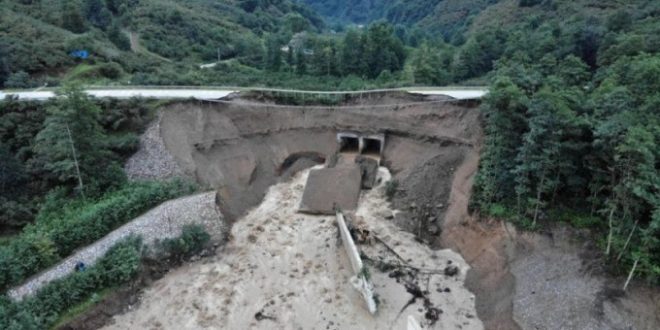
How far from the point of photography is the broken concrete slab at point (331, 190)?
29781 millimetres

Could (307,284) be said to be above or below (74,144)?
below

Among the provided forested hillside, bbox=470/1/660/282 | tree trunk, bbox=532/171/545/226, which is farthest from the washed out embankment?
tree trunk, bbox=532/171/545/226

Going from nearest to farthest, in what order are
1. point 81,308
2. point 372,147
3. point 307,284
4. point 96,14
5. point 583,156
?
point 81,308
point 583,156
point 307,284
point 372,147
point 96,14

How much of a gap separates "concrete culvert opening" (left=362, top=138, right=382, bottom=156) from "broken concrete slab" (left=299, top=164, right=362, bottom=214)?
14.6 ft

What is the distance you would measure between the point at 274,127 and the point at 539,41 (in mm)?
28826

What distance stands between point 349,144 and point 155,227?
62.8ft

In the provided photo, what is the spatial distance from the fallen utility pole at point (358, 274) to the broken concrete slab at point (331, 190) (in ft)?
13.7

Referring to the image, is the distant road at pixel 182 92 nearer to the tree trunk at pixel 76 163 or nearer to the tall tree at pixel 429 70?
the tall tree at pixel 429 70

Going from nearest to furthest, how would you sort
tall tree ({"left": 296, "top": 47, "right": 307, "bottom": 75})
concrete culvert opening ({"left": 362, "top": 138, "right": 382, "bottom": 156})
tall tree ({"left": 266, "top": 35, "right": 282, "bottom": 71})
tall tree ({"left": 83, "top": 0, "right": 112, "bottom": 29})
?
concrete culvert opening ({"left": 362, "top": 138, "right": 382, "bottom": 156}), tall tree ({"left": 296, "top": 47, "right": 307, "bottom": 75}), tall tree ({"left": 266, "top": 35, "right": 282, "bottom": 71}), tall tree ({"left": 83, "top": 0, "right": 112, "bottom": 29})

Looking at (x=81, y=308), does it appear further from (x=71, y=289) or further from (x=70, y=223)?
(x=70, y=223)

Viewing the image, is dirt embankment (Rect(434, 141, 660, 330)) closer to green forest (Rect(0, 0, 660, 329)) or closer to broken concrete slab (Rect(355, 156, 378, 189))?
green forest (Rect(0, 0, 660, 329))

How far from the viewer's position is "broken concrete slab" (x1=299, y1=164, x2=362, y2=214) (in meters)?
29.8

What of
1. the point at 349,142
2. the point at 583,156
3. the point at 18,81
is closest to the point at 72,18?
the point at 18,81

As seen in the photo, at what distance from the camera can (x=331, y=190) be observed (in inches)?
1221
